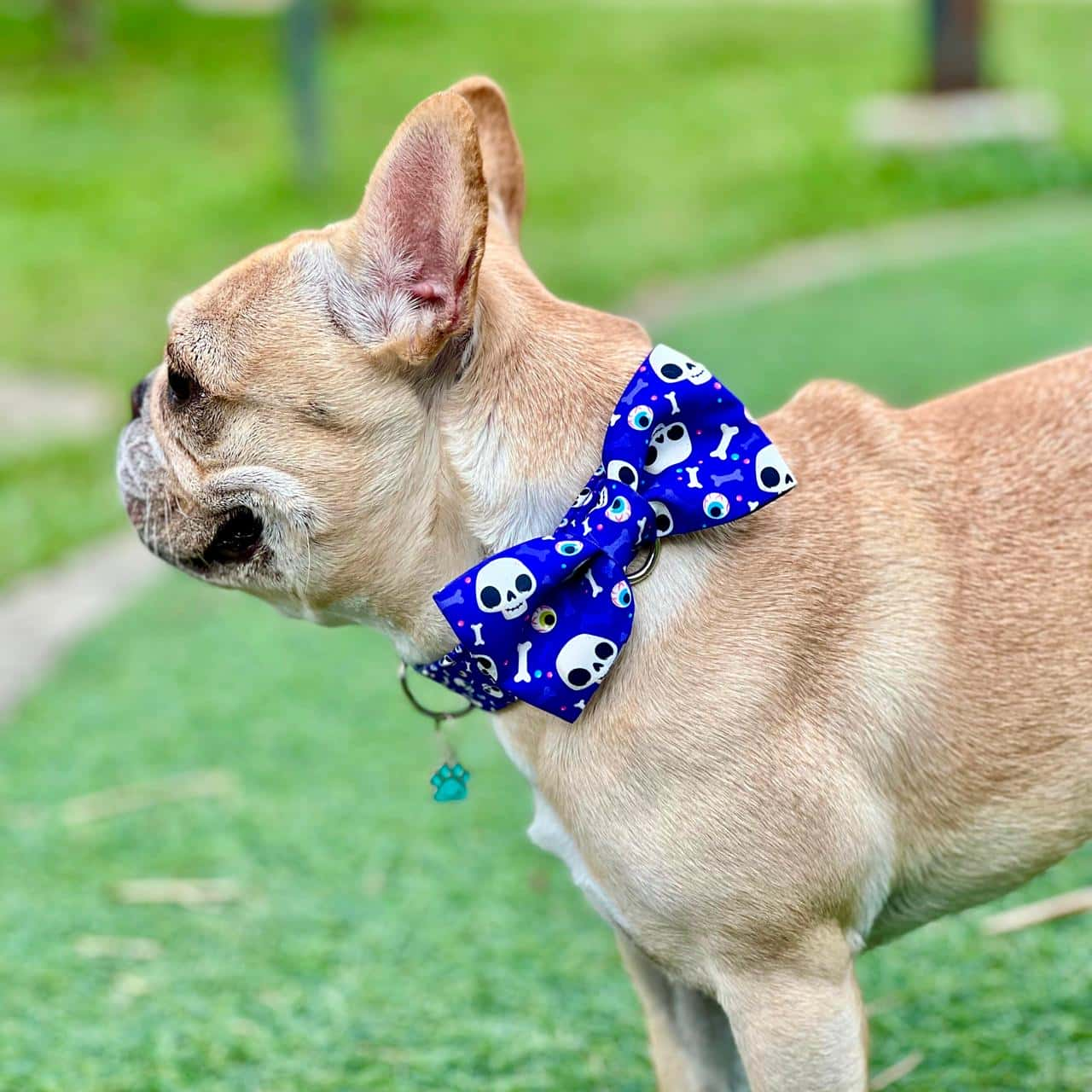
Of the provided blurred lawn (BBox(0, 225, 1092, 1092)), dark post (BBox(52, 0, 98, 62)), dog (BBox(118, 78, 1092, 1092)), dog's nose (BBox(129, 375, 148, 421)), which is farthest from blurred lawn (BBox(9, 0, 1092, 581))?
dog (BBox(118, 78, 1092, 1092))

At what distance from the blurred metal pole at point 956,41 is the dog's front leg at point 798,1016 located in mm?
12022

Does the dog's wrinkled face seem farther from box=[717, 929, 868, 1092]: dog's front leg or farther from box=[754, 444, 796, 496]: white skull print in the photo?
box=[717, 929, 868, 1092]: dog's front leg

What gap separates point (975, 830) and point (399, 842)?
7.26 feet

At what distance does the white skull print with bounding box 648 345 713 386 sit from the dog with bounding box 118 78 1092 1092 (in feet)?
0.29

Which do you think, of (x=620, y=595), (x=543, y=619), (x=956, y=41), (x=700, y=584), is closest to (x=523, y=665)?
(x=543, y=619)

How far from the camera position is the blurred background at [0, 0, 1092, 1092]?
3410 millimetres

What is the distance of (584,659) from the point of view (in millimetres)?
2205

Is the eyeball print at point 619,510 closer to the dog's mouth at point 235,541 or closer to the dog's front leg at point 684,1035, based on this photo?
the dog's mouth at point 235,541

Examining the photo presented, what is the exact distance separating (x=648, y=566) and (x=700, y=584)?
0.08 m

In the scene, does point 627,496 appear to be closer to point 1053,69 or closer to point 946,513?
point 946,513

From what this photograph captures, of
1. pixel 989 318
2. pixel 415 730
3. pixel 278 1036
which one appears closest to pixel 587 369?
pixel 278 1036

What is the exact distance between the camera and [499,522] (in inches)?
90.7

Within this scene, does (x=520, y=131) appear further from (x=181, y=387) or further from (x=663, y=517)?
(x=663, y=517)

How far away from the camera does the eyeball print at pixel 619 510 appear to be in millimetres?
2234
